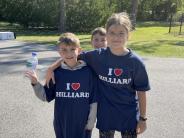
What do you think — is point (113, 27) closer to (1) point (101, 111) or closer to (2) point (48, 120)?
(1) point (101, 111)

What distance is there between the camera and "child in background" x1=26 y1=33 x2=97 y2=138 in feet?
11.3

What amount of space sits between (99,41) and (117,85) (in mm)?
809

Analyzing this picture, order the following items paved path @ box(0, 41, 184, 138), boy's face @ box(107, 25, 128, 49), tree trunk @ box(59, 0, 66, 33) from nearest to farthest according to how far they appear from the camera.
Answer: boy's face @ box(107, 25, 128, 49), paved path @ box(0, 41, 184, 138), tree trunk @ box(59, 0, 66, 33)

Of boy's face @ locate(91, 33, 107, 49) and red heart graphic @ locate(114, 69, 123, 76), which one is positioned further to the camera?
boy's face @ locate(91, 33, 107, 49)

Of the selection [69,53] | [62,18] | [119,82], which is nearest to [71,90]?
[69,53]

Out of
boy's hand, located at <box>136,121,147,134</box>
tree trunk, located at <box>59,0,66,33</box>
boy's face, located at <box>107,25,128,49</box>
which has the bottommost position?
tree trunk, located at <box>59,0,66,33</box>

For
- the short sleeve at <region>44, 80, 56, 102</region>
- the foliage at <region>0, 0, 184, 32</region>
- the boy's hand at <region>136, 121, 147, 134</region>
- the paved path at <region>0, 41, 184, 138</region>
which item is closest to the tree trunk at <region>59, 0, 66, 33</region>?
the foliage at <region>0, 0, 184, 32</region>

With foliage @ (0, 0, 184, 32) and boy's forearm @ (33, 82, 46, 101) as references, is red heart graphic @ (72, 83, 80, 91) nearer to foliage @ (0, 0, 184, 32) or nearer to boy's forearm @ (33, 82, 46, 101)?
boy's forearm @ (33, 82, 46, 101)

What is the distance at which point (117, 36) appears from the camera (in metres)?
3.26

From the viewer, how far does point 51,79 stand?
3543 millimetres

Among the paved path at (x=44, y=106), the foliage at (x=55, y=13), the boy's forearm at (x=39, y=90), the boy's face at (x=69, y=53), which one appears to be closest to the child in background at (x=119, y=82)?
the boy's face at (x=69, y=53)

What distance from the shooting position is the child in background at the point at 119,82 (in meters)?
3.29

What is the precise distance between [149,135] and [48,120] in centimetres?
162

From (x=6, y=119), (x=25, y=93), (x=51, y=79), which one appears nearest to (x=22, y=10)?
(x=25, y=93)
